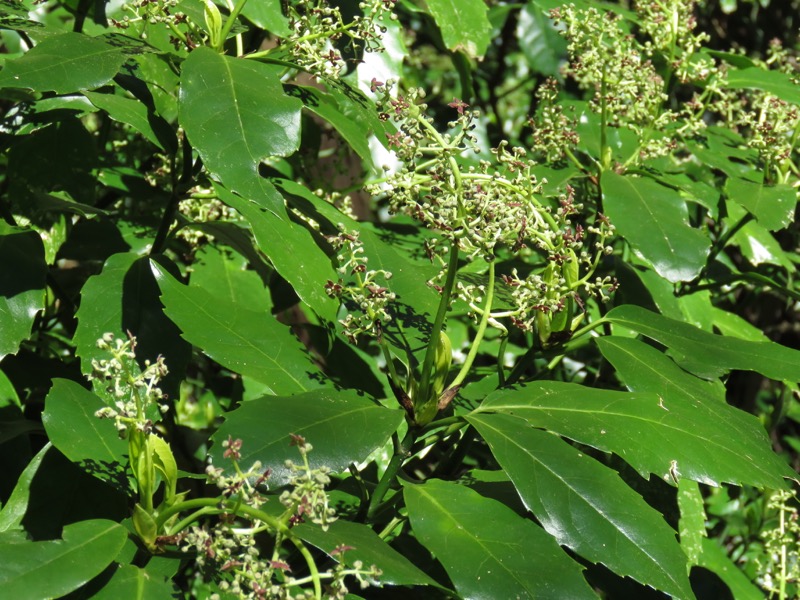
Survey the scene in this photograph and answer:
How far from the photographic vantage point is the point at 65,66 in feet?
4.35

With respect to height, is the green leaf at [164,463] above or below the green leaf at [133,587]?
above

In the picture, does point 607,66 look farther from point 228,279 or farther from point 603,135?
point 228,279

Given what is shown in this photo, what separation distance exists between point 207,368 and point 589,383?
0.86m

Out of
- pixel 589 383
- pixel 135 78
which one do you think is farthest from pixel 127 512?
pixel 589 383

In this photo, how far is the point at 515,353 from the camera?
100.0 inches

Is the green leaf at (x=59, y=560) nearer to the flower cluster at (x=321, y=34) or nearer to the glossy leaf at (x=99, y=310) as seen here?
the glossy leaf at (x=99, y=310)

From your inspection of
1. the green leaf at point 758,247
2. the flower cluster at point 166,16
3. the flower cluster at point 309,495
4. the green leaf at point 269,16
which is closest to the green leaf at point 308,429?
the flower cluster at point 309,495

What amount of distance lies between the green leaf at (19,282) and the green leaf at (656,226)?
95 cm

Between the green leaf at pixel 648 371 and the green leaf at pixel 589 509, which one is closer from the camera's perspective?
the green leaf at pixel 589 509

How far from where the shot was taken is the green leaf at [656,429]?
120cm

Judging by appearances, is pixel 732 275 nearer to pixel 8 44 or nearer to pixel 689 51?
pixel 689 51

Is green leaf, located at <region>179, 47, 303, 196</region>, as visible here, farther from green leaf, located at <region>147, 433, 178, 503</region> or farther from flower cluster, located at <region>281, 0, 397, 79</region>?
green leaf, located at <region>147, 433, 178, 503</region>

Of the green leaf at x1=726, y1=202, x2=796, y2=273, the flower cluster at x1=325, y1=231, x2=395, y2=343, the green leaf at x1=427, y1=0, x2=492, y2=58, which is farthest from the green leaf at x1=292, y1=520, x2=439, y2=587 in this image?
the green leaf at x1=726, y1=202, x2=796, y2=273

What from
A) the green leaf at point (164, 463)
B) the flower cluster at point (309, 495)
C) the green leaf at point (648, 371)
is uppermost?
the flower cluster at point (309, 495)
